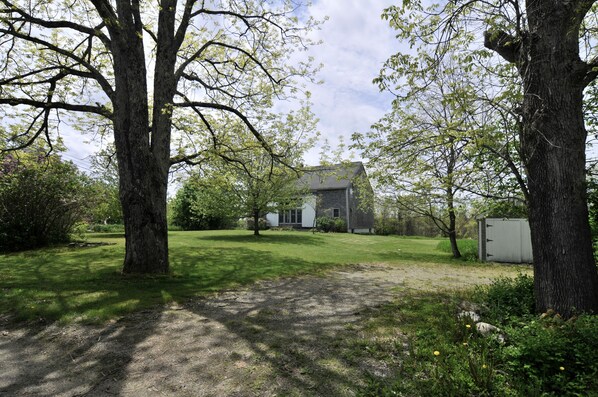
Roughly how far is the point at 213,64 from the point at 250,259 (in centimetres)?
694

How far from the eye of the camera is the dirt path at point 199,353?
2979 mm

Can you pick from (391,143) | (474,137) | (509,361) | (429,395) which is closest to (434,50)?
(474,137)

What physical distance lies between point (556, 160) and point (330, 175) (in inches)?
282

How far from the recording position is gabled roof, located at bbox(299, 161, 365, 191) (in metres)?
10.4

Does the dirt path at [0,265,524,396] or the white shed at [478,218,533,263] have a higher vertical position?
the white shed at [478,218,533,263]

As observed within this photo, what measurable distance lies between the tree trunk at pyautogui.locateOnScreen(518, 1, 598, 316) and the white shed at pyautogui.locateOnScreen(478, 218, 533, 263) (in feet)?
29.6

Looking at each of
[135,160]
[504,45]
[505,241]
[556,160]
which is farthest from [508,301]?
[505,241]

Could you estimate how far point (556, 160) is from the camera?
170 inches

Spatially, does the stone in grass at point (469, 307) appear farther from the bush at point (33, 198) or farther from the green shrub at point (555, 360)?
the bush at point (33, 198)

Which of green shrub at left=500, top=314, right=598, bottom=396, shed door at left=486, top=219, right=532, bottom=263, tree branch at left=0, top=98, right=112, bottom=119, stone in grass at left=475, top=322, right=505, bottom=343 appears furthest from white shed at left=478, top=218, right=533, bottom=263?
tree branch at left=0, top=98, right=112, bottom=119

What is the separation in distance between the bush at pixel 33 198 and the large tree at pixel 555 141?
1343 centimetres

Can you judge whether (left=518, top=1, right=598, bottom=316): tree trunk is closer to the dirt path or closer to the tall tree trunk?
the dirt path

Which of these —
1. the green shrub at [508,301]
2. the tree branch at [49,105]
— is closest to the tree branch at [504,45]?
the green shrub at [508,301]

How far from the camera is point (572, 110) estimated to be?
4.34 meters
